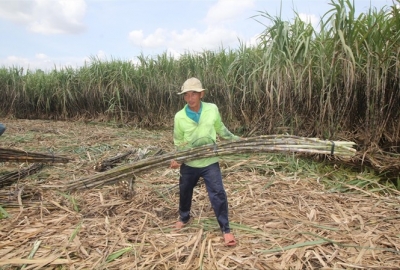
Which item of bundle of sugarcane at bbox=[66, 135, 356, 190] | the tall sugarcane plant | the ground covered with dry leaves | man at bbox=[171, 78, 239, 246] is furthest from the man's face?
the tall sugarcane plant

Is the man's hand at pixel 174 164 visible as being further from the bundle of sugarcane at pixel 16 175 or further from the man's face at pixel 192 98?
the bundle of sugarcane at pixel 16 175

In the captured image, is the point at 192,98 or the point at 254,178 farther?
the point at 254,178

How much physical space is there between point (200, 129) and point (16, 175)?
2.29 meters

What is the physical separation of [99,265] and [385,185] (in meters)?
2.87

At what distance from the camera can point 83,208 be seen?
2.73m

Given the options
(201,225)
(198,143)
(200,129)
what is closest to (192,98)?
(200,129)

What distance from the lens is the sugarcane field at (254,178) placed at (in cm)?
202

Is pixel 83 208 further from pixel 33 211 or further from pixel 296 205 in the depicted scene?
pixel 296 205

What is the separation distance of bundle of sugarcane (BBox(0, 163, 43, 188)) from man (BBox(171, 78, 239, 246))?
Answer: 1.91 meters

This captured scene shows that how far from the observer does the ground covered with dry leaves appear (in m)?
1.92

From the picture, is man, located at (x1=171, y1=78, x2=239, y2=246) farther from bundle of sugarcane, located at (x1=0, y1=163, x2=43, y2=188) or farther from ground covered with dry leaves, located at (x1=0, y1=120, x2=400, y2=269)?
bundle of sugarcane, located at (x1=0, y1=163, x2=43, y2=188)

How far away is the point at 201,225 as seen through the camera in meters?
2.38

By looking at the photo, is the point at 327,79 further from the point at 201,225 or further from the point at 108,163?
the point at 108,163

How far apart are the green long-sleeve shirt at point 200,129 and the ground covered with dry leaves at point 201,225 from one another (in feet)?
1.75
